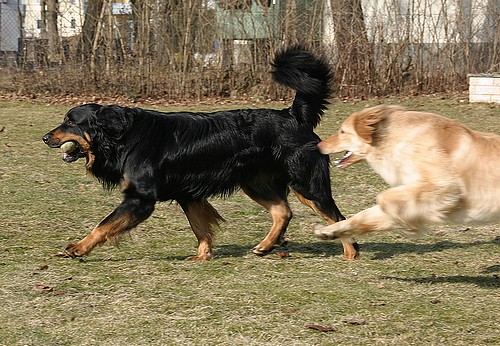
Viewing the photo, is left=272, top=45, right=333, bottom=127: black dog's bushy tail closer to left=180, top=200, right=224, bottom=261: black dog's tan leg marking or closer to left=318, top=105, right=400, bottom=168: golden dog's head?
left=318, top=105, right=400, bottom=168: golden dog's head

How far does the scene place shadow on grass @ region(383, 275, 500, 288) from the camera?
5.79m

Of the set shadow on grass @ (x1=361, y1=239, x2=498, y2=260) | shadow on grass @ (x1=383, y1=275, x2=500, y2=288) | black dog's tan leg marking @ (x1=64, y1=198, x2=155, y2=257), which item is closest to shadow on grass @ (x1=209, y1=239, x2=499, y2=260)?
shadow on grass @ (x1=361, y1=239, x2=498, y2=260)

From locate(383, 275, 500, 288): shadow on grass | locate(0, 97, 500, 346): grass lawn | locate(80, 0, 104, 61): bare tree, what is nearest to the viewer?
locate(0, 97, 500, 346): grass lawn

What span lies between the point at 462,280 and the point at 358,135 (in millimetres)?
1314

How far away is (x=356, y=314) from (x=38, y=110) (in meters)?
12.5

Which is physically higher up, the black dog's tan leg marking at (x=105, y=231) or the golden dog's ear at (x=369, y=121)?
the golden dog's ear at (x=369, y=121)

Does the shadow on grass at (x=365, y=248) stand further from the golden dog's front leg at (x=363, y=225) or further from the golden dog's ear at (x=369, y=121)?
the golden dog's ear at (x=369, y=121)

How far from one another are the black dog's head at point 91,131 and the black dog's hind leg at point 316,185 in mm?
1434

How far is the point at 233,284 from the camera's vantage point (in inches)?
224

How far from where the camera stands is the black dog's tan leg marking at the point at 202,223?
257 inches

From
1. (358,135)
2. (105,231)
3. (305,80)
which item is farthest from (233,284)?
A: (305,80)

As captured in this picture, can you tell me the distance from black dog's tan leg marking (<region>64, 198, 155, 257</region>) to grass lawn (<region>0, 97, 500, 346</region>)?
0.13 m

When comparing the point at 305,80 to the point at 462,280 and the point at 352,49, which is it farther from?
the point at 352,49

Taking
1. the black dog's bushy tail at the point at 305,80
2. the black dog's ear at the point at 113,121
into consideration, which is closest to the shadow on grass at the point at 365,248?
the black dog's bushy tail at the point at 305,80
